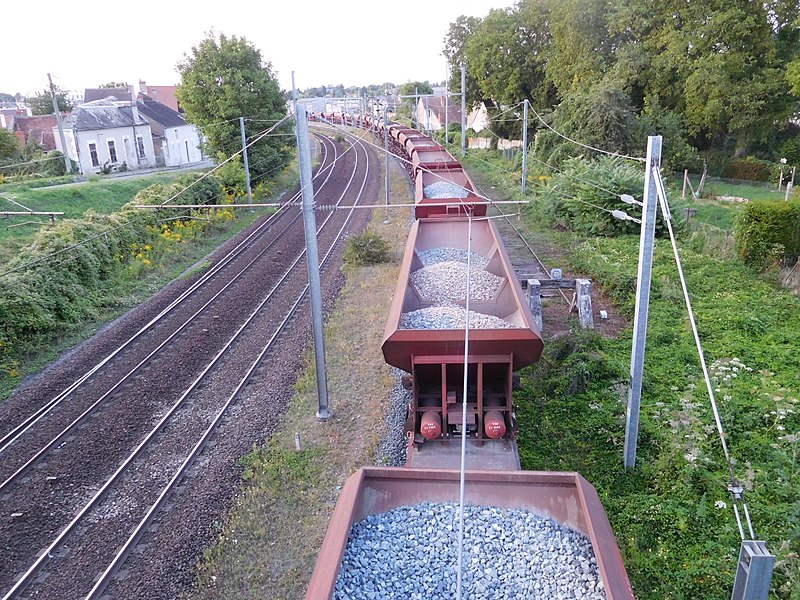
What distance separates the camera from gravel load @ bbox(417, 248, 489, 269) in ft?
35.1

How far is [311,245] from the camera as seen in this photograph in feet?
28.3

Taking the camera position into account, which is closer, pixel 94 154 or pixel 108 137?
pixel 94 154

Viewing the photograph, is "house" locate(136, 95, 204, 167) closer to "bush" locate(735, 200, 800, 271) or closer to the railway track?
the railway track

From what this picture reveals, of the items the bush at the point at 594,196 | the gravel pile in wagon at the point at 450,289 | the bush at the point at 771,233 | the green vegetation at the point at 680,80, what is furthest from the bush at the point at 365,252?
the green vegetation at the point at 680,80

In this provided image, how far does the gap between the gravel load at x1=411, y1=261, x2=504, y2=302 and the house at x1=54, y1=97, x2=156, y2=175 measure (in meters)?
30.3

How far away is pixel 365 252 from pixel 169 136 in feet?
92.6

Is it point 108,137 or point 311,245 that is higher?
point 108,137

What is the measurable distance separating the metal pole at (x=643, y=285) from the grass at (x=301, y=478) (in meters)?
3.39

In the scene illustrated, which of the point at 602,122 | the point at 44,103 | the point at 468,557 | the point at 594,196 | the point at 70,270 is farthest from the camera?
the point at 44,103

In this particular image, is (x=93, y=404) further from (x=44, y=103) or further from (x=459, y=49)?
(x=44, y=103)

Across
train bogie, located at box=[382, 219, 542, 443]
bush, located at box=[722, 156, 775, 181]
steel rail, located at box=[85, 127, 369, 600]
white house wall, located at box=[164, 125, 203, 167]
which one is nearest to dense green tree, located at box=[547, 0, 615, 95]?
bush, located at box=[722, 156, 775, 181]

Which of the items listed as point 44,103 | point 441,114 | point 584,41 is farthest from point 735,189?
point 44,103

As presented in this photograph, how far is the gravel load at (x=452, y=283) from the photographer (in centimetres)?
884

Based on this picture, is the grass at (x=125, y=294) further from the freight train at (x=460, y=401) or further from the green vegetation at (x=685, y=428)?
the green vegetation at (x=685, y=428)
